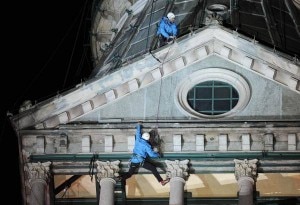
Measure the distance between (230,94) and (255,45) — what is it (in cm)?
258

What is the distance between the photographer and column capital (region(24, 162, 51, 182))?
6122 cm

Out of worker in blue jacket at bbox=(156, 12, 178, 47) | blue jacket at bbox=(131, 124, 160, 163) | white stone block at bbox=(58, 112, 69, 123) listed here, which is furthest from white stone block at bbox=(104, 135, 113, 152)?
worker in blue jacket at bbox=(156, 12, 178, 47)

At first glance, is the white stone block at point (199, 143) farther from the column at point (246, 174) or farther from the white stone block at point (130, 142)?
the white stone block at point (130, 142)

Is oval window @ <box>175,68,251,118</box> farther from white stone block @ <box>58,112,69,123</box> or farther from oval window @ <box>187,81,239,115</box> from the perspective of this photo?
white stone block @ <box>58,112,69,123</box>

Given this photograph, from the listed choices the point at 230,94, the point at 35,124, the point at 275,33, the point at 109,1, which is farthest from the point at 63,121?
the point at 109,1

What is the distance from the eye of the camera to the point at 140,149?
60062 mm

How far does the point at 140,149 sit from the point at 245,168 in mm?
4775

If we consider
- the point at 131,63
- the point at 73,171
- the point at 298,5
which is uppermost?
the point at 298,5

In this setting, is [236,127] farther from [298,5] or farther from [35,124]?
[298,5]

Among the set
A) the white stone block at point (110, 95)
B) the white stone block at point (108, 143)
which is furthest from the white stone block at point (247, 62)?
the white stone block at point (108, 143)

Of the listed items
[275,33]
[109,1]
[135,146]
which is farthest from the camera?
[109,1]

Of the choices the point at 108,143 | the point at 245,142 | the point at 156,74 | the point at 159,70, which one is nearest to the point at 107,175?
the point at 108,143

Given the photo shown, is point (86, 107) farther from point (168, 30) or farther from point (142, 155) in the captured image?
point (168, 30)

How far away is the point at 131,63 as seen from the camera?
206 feet
